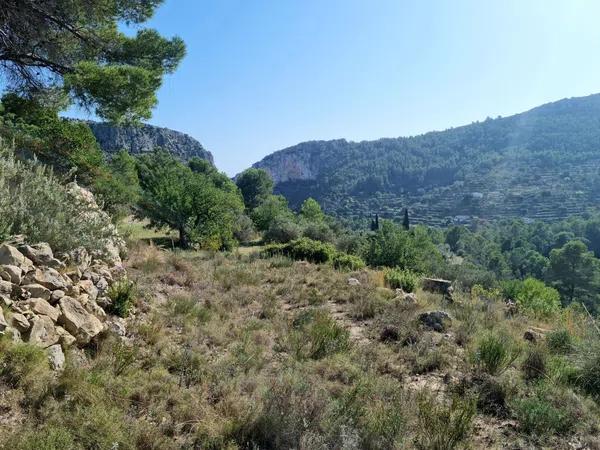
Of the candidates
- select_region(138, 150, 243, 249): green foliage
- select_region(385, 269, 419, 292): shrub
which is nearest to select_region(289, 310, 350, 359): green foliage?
select_region(385, 269, 419, 292): shrub

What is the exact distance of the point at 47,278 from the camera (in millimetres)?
3654

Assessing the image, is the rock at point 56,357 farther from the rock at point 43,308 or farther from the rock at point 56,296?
the rock at point 56,296

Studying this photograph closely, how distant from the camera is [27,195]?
15.0 ft

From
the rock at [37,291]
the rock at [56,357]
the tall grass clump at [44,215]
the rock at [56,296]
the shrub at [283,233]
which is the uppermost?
the tall grass clump at [44,215]

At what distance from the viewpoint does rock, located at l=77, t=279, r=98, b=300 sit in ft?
13.3

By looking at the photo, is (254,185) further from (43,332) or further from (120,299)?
(43,332)

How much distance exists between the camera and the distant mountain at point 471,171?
9738 cm

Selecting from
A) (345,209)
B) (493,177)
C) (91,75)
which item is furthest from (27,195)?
(493,177)

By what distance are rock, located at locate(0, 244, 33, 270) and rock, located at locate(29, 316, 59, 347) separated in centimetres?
63

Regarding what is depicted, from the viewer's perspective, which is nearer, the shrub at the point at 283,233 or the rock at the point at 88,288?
the rock at the point at 88,288

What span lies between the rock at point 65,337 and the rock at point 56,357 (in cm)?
17

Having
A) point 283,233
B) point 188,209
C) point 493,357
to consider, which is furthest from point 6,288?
point 283,233

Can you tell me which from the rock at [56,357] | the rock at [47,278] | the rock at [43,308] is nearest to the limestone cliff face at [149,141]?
the rock at [47,278]

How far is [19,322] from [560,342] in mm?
6113
